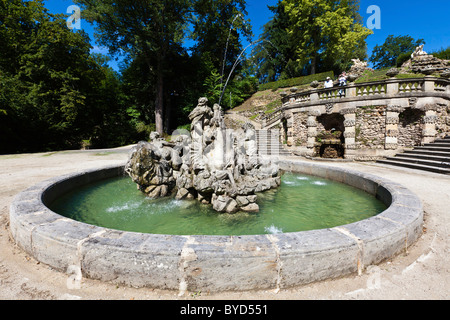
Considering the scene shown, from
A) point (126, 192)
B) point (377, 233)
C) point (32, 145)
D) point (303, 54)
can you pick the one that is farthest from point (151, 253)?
point (303, 54)

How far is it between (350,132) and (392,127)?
7.29 feet

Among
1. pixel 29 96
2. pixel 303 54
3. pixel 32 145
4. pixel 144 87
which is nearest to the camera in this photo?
pixel 29 96

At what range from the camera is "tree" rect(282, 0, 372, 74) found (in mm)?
29562

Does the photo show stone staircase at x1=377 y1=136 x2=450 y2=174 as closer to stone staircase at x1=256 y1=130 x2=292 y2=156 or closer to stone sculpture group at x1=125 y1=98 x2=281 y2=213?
stone staircase at x1=256 y1=130 x2=292 y2=156

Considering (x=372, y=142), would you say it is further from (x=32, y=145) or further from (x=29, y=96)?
(x=32, y=145)

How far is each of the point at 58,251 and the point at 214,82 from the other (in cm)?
2945

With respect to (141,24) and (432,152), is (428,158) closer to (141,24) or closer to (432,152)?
(432,152)

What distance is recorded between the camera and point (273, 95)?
35344 millimetres

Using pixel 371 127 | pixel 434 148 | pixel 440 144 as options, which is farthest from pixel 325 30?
pixel 434 148

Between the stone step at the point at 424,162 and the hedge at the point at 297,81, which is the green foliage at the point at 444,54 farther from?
the stone step at the point at 424,162

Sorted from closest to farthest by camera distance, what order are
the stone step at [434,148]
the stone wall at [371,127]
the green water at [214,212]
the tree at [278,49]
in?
1. the green water at [214,212]
2. the stone step at [434,148]
3. the stone wall at [371,127]
4. the tree at [278,49]

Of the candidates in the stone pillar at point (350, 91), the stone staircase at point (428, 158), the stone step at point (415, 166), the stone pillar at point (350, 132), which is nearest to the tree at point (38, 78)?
the stone pillar at point (350, 91)

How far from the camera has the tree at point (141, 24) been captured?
20.1 meters

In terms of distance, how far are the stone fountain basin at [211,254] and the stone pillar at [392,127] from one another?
40.9 ft
